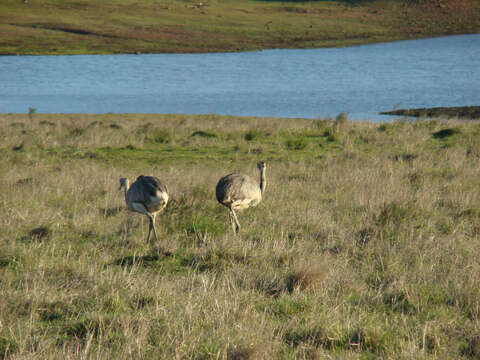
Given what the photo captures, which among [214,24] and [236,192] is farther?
[214,24]

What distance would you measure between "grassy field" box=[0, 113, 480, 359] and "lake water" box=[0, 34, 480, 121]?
26802 mm

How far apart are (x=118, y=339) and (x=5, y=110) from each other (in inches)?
2009

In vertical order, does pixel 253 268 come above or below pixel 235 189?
below

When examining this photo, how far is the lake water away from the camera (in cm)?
5197

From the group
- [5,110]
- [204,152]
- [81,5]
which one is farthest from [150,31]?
[204,152]

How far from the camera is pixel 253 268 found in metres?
7.07

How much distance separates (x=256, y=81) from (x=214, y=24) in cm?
7013

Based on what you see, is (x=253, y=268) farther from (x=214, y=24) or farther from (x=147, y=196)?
(x=214, y=24)

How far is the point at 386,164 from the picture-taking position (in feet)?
50.0


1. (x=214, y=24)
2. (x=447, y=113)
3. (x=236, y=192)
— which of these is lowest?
(x=236, y=192)

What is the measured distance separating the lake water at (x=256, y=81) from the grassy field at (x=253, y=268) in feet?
87.9

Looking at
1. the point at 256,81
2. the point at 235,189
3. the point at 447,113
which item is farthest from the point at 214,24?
the point at 235,189

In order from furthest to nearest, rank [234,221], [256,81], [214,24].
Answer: [214,24]
[256,81]
[234,221]

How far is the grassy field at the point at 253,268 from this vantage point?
16.6ft
